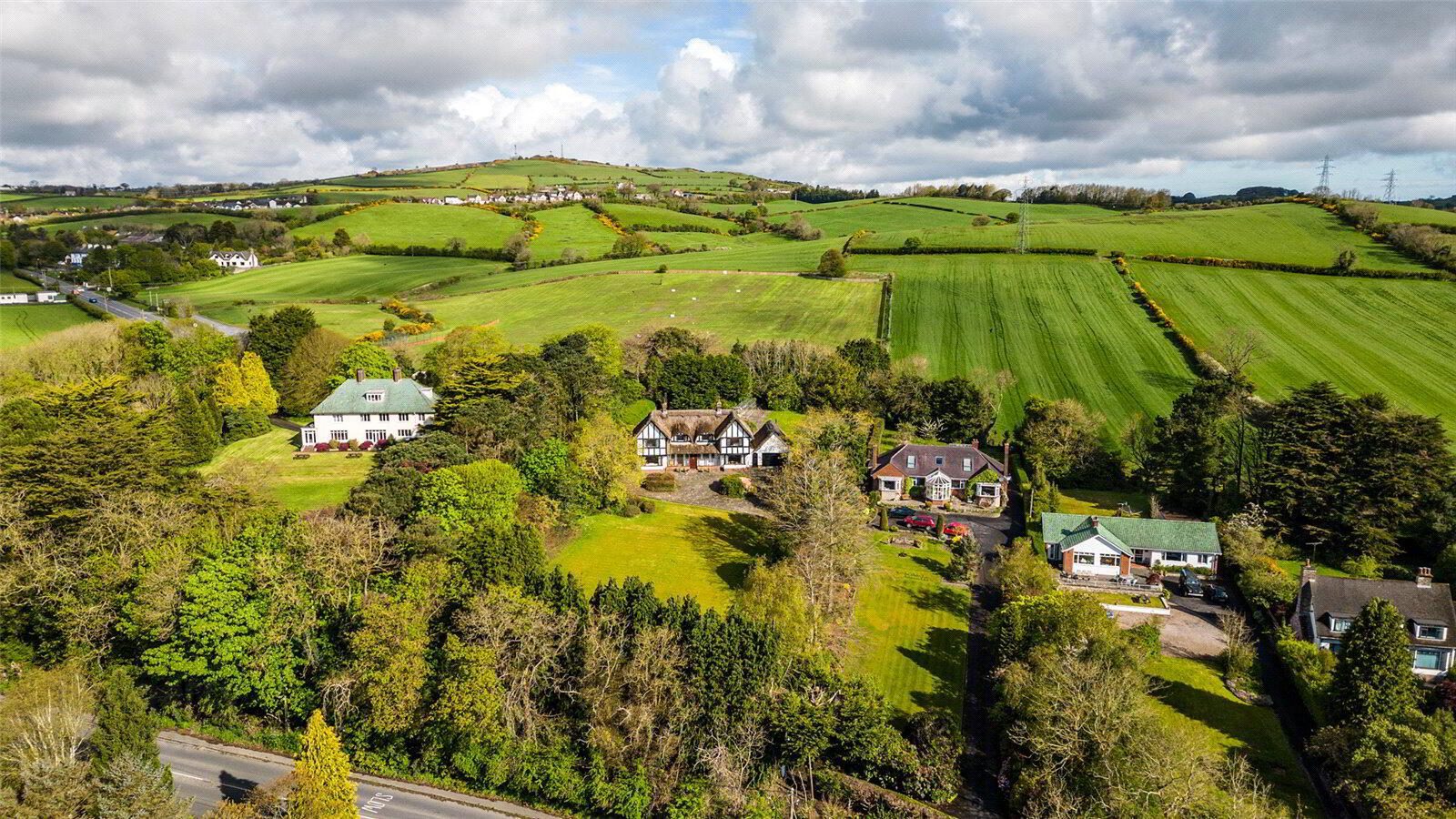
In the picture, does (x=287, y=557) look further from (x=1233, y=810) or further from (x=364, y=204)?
(x=364, y=204)

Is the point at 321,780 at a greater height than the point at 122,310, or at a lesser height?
lesser

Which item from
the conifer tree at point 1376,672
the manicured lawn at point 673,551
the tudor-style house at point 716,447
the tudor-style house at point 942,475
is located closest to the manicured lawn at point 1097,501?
the tudor-style house at point 942,475

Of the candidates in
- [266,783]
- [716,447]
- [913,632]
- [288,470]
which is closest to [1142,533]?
[913,632]

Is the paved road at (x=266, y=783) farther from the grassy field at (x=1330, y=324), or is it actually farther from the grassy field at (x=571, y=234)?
the grassy field at (x=571, y=234)

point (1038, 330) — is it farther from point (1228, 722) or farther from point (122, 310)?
point (122, 310)

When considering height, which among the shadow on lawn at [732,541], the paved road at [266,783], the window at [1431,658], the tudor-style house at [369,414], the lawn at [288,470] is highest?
the tudor-style house at [369,414]

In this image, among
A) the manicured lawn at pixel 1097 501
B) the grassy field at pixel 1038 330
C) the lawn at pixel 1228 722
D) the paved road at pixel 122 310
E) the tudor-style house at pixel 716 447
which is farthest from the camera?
the paved road at pixel 122 310
